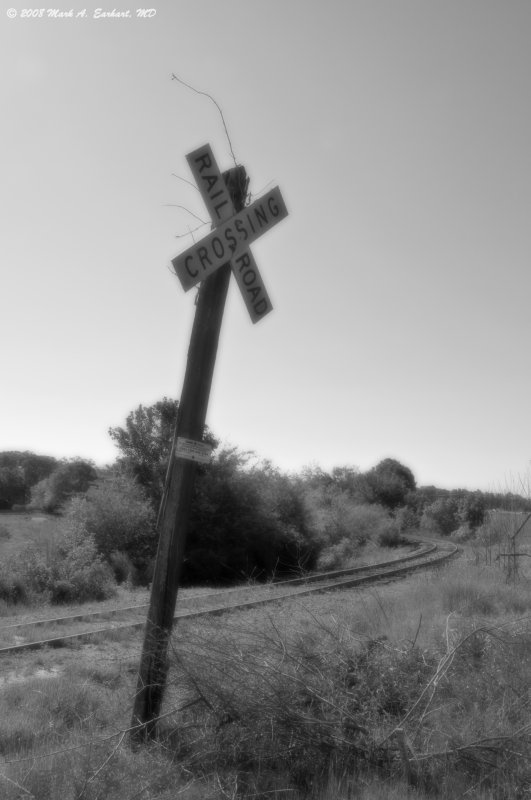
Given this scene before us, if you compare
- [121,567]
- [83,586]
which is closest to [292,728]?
[83,586]

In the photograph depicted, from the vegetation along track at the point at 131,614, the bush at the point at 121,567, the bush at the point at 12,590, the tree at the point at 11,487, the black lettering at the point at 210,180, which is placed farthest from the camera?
the tree at the point at 11,487

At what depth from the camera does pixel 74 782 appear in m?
4.38

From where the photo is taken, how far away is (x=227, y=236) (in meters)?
5.72

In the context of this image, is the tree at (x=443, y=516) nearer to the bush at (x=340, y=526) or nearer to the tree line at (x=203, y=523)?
the bush at (x=340, y=526)

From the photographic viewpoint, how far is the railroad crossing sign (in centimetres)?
552

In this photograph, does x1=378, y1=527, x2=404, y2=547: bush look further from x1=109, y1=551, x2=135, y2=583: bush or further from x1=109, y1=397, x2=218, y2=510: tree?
x1=109, y1=551, x2=135, y2=583: bush

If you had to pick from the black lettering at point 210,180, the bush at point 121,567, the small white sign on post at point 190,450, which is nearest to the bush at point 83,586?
the bush at point 121,567

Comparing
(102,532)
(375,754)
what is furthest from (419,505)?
(375,754)

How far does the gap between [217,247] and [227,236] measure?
14 centimetres

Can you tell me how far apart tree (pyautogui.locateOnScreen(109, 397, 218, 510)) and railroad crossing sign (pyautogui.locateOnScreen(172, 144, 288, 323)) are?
2775cm

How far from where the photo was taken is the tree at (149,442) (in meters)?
33.8

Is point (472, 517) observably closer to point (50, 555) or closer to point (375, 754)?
point (50, 555)

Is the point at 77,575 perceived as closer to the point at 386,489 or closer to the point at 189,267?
the point at 189,267

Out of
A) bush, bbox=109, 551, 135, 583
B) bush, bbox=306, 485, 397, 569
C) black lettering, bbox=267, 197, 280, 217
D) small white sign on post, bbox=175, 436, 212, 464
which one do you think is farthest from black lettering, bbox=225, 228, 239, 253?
bush, bbox=306, 485, 397, 569
